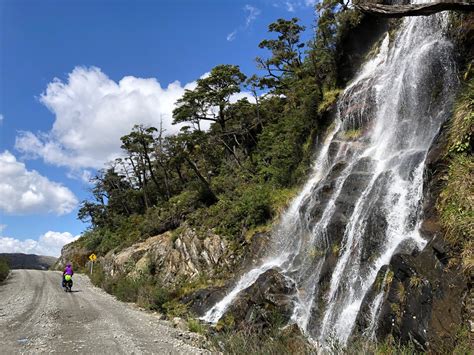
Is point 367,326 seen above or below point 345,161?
below

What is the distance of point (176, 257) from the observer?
81.2 feet

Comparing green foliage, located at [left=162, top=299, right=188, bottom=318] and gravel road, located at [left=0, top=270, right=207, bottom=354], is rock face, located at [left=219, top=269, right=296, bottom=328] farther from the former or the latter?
green foliage, located at [left=162, top=299, right=188, bottom=318]

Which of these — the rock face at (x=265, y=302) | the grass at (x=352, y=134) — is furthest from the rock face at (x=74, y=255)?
the grass at (x=352, y=134)

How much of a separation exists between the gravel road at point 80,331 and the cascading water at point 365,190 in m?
3.75

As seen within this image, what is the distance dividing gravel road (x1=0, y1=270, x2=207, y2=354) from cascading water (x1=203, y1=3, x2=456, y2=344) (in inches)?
148

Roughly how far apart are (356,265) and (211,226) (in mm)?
14161

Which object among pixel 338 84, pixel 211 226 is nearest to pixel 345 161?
pixel 338 84

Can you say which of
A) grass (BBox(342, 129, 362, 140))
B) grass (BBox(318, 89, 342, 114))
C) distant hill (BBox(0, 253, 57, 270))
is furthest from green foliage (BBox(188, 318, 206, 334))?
distant hill (BBox(0, 253, 57, 270))

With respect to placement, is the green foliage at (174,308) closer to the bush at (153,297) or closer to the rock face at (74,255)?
the bush at (153,297)

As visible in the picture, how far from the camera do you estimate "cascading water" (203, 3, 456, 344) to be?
11.4 meters

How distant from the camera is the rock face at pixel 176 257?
22.8m

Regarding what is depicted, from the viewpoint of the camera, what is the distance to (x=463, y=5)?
8.81 metres

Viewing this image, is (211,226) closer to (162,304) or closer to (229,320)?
(162,304)

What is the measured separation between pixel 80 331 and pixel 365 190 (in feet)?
34.9
